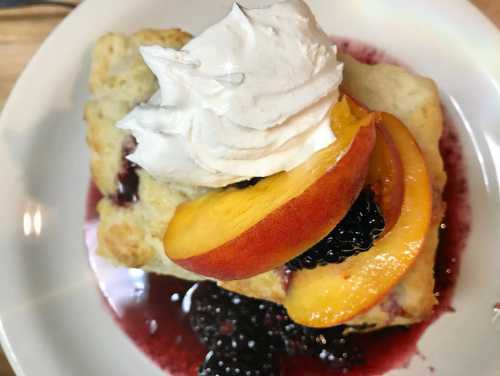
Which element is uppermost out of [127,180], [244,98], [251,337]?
[244,98]

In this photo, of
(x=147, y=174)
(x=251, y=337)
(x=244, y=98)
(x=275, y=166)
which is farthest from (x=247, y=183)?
(x=251, y=337)

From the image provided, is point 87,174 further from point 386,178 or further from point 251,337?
point 386,178

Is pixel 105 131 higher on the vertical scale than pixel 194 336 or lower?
higher

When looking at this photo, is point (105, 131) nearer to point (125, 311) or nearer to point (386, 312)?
point (125, 311)

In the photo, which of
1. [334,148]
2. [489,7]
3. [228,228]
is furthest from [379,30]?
[228,228]

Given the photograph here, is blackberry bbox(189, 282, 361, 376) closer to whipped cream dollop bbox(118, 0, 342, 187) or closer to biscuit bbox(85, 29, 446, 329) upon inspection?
biscuit bbox(85, 29, 446, 329)

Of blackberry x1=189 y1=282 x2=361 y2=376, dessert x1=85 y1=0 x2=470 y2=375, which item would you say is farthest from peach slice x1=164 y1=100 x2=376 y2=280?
blackberry x1=189 y1=282 x2=361 y2=376
